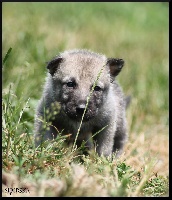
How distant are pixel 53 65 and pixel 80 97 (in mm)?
648

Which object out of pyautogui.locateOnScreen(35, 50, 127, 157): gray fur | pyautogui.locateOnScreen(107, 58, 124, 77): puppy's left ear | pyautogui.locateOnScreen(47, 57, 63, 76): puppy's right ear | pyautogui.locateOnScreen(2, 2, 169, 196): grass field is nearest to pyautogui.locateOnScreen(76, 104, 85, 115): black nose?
pyautogui.locateOnScreen(35, 50, 127, 157): gray fur

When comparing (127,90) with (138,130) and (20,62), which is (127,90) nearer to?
(138,130)

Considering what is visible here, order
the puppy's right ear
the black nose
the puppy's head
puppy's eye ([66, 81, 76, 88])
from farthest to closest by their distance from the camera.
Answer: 1. the puppy's right ear
2. puppy's eye ([66, 81, 76, 88])
3. the puppy's head
4. the black nose

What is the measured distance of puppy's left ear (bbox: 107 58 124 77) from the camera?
560cm

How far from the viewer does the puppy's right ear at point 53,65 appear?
541 centimetres

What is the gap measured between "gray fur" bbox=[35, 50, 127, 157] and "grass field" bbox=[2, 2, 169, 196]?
30 centimetres

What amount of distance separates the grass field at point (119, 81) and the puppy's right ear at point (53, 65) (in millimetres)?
283

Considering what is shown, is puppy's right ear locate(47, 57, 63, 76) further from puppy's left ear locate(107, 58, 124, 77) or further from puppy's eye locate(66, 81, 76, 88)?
puppy's left ear locate(107, 58, 124, 77)

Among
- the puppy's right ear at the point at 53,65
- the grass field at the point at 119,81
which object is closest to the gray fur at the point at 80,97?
the puppy's right ear at the point at 53,65

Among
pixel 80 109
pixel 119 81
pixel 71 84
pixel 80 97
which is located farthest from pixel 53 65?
pixel 119 81

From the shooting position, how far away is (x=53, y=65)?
5473 mm

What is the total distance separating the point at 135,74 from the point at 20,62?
3080mm

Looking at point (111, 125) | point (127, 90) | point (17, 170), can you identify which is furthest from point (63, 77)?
point (127, 90)

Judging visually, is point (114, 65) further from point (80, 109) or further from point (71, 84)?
point (80, 109)
